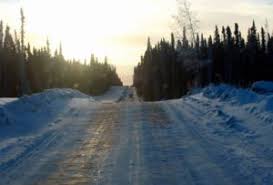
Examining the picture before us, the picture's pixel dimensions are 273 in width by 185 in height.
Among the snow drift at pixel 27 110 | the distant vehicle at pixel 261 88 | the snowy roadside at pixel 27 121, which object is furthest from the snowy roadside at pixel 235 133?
the distant vehicle at pixel 261 88

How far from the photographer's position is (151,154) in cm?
1233

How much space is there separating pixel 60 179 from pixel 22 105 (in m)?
12.6

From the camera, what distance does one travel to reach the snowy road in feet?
32.5

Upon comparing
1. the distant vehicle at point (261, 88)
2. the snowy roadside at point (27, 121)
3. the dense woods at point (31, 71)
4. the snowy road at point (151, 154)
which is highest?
the dense woods at point (31, 71)

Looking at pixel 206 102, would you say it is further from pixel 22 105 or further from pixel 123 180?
pixel 123 180

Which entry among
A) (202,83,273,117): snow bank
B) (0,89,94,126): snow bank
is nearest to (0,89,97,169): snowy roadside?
(0,89,94,126): snow bank

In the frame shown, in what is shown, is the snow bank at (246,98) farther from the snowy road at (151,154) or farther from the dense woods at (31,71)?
the dense woods at (31,71)

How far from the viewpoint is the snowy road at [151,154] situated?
9.91 meters

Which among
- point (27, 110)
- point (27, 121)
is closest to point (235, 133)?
point (27, 121)

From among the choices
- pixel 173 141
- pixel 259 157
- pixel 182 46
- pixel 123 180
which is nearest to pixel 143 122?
pixel 173 141

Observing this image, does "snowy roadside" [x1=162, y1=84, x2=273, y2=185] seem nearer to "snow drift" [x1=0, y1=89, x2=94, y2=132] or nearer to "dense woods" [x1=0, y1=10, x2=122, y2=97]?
"snow drift" [x1=0, y1=89, x2=94, y2=132]

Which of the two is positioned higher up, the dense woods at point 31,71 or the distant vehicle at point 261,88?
the dense woods at point 31,71

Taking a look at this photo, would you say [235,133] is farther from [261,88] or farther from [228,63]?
[228,63]

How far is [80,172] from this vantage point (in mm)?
10625
